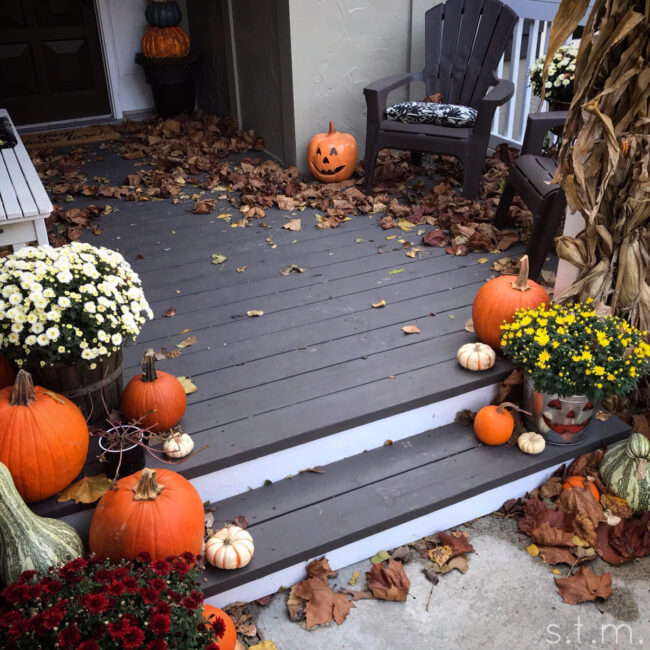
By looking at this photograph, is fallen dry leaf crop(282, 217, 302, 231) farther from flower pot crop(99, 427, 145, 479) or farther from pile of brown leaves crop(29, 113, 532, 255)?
flower pot crop(99, 427, 145, 479)

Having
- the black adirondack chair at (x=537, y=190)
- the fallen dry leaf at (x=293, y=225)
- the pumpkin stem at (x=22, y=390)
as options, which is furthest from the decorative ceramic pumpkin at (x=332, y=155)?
the pumpkin stem at (x=22, y=390)

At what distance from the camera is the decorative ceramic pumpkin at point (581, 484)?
8.48ft

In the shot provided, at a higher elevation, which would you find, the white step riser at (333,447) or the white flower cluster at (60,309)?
the white flower cluster at (60,309)

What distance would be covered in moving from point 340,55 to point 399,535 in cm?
355

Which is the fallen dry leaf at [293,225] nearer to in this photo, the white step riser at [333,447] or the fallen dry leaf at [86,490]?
the white step riser at [333,447]

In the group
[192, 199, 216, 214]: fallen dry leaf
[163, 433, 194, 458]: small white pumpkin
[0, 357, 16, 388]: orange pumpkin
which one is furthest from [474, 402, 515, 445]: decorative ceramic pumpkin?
[192, 199, 216, 214]: fallen dry leaf

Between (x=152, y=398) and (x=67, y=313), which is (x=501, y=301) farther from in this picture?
(x=67, y=313)

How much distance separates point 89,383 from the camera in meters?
2.28

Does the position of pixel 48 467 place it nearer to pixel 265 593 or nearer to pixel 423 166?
pixel 265 593

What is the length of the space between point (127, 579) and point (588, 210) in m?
1.99

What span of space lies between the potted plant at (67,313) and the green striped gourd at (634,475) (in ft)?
6.00

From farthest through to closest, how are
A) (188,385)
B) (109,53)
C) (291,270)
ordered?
(109,53) < (291,270) < (188,385)

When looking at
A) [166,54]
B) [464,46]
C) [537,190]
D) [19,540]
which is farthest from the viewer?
[166,54]

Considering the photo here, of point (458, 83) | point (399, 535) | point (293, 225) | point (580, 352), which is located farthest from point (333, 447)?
point (458, 83)
